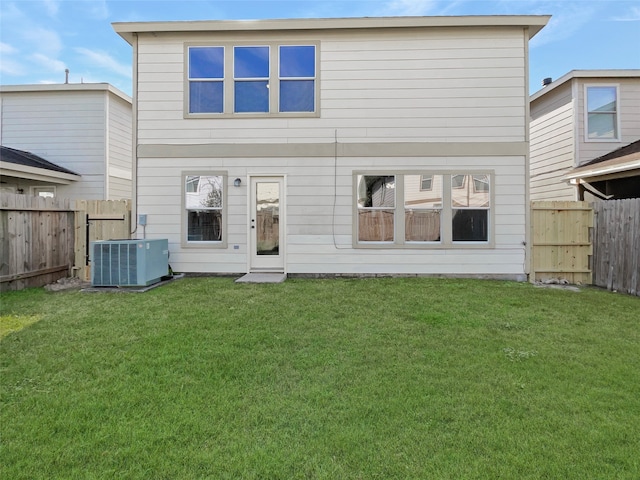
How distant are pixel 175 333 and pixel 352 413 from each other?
2439mm

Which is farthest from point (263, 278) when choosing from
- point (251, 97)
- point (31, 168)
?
point (31, 168)

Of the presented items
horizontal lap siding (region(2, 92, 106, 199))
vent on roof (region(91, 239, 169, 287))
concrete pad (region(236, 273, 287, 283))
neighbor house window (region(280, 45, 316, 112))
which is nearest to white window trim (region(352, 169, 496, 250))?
concrete pad (region(236, 273, 287, 283))

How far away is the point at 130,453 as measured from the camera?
1957 mm

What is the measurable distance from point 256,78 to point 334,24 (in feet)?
6.42

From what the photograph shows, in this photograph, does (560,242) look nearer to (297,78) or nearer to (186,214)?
(297,78)

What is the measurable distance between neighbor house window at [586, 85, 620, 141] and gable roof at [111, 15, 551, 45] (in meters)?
4.02

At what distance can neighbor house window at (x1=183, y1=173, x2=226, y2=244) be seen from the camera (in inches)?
301

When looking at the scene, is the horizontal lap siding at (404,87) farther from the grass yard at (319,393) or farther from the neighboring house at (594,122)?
the grass yard at (319,393)

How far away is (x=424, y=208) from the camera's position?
24.5ft

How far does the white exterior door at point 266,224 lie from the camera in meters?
7.63

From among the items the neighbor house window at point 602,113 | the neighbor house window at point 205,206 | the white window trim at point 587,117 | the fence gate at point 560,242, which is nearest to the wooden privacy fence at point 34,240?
the neighbor house window at point 205,206

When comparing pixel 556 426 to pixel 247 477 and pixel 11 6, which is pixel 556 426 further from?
pixel 11 6

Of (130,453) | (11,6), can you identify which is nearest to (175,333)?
(130,453)

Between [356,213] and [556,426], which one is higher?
[356,213]
